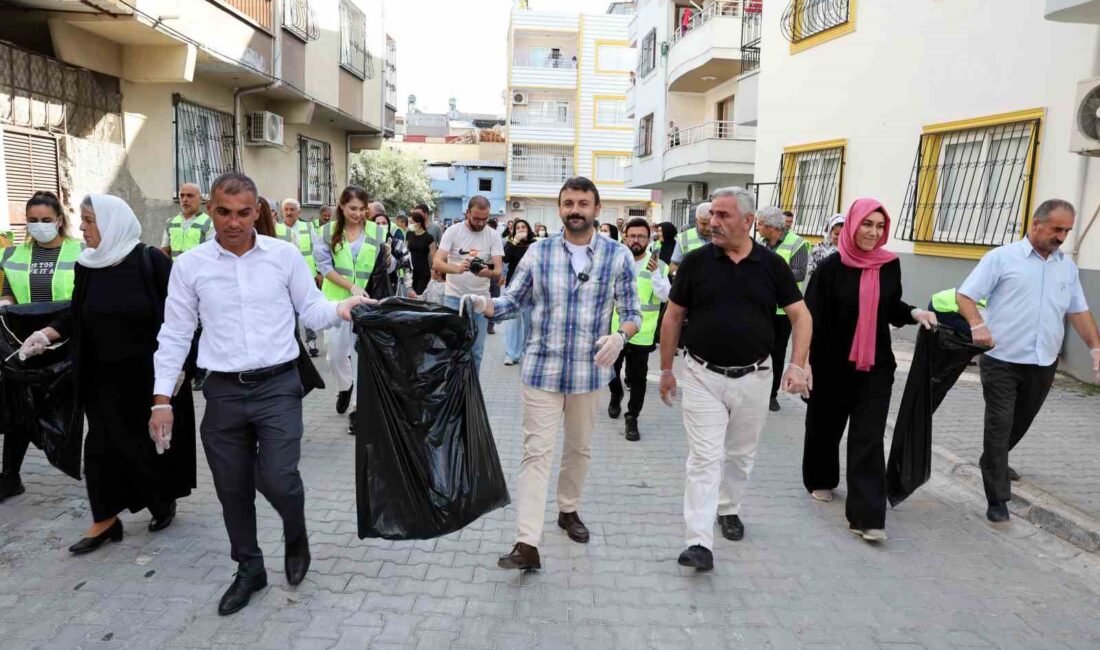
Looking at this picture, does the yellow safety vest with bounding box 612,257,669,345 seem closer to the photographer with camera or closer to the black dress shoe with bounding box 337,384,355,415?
the photographer with camera

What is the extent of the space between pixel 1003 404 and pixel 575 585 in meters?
3.00

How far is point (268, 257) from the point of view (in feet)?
12.0

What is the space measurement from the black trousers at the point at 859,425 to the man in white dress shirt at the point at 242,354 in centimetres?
299

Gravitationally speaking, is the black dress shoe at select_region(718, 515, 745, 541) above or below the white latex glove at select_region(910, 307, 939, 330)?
below

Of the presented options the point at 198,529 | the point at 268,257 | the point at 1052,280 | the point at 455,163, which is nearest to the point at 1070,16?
the point at 1052,280

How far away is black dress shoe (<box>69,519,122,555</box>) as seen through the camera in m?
4.18

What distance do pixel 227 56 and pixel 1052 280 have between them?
10993 millimetres

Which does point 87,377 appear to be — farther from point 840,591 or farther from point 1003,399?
point 1003,399

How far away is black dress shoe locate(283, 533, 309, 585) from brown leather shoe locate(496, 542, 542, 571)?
949 mm

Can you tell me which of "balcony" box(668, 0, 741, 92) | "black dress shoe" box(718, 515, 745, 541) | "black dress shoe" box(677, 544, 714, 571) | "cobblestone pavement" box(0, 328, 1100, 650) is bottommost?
"cobblestone pavement" box(0, 328, 1100, 650)

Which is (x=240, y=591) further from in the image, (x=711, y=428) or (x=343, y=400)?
(x=343, y=400)

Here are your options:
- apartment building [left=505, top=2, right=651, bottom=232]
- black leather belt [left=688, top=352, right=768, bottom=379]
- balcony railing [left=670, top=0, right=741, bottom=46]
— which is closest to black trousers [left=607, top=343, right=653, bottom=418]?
black leather belt [left=688, top=352, right=768, bottom=379]

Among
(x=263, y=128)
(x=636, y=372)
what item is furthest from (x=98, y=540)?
(x=263, y=128)

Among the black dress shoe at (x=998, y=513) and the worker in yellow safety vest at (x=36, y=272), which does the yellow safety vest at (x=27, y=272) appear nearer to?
the worker in yellow safety vest at (x=36, y=272)
